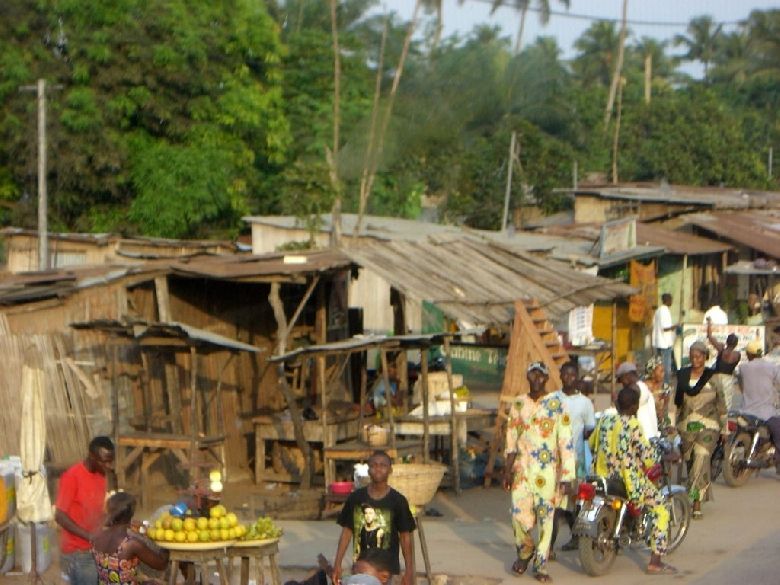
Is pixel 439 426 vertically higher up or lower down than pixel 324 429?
lower down

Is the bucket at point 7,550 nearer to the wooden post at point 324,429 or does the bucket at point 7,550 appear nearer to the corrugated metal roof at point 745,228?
the wooden post at point 324,429

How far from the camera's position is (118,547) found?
23.8ft

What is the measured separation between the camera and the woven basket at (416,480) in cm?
1151

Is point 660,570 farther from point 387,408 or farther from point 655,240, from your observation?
point 655,240

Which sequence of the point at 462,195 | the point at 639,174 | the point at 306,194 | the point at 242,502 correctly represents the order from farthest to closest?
the point at 639,174
the point at 462,195
the point at 306,194
the point at 242,502

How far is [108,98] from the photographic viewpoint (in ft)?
98.4

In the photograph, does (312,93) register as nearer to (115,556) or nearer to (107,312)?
(107,312)

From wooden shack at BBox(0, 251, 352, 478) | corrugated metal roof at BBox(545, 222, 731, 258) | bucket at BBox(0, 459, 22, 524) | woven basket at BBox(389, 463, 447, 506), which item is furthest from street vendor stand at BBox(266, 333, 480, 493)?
corrugated metal roof at BBox(545, 222, 731, 258)

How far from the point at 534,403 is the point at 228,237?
22.2 metres

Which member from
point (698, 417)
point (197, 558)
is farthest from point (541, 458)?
point (698, 417)

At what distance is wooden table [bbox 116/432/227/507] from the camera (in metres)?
13.8

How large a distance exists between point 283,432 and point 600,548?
605 centimetres

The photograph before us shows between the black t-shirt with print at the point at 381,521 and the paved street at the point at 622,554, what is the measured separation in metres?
2.40

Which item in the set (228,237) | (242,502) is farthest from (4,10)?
(242,502)
